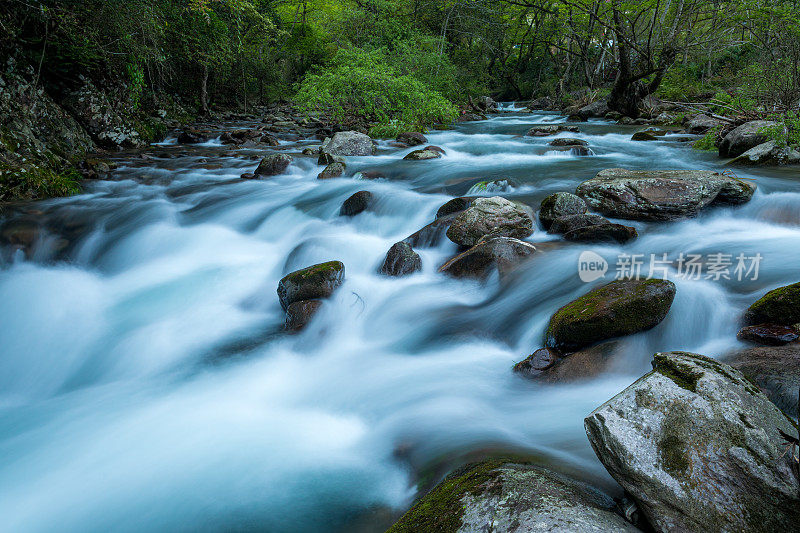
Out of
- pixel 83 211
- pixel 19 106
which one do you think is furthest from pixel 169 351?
pixel 19 106

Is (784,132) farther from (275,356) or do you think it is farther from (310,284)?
(275,356)

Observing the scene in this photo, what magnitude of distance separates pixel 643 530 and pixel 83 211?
8.07 meters

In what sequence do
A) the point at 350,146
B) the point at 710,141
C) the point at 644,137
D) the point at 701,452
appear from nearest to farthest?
the point at 701,452, the point at 710,141, the point at 350,146, the point at 644,137

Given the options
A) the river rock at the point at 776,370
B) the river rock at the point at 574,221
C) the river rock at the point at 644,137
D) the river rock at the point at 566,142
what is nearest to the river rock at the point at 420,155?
the river rock at the point at 566,142

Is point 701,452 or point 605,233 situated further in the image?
point 605,233

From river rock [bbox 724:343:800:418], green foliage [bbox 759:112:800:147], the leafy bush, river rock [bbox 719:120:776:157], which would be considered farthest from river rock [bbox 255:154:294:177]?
river rock [bbox 719:120:776:157]

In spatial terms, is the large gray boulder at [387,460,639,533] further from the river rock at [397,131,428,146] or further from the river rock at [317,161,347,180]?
the river rock at [397,131,428,146]

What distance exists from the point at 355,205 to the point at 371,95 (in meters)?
7.28

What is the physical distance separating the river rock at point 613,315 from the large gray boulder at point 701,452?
4.13ft

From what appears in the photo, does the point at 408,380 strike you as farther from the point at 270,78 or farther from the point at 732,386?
the point at 270,78

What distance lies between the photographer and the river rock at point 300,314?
14.8ft

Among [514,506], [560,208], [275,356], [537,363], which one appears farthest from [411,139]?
[514,506]

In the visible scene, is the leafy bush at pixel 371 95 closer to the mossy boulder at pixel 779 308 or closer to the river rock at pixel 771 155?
the river rock at pixel 771 155

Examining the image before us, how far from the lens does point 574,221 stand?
5.25 m
